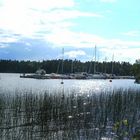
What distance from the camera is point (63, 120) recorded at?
2033 centimetres

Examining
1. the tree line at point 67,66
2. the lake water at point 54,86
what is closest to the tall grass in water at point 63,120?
the lake water at point 54,86

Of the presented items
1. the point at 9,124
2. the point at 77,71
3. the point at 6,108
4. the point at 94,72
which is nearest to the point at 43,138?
the point at 9,124

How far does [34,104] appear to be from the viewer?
2298 centimetres

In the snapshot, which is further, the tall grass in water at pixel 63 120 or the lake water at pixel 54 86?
the lake water at pixel 54 86

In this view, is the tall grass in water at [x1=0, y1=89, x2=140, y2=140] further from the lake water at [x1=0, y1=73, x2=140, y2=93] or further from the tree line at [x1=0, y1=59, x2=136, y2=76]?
the tree line at [x1=0, y1=59, x2=136, y2=76]

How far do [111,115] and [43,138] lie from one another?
7.16 metres

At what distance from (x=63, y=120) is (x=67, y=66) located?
11361cm

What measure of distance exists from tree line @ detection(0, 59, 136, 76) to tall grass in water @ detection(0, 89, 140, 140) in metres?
102

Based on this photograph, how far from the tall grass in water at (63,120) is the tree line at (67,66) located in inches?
4026

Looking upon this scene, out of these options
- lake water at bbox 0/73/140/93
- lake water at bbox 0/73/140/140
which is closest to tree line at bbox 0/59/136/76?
lake water at bbox 0/73/140/93

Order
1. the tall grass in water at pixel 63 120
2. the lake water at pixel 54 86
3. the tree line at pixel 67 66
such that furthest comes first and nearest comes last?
the tree line at pixel 67 66 < the lake water at pixel 54 86 < the tall grass in water at pixel 63 120

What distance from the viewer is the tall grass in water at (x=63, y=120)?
17609 mm

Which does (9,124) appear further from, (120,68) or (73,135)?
(120,68)

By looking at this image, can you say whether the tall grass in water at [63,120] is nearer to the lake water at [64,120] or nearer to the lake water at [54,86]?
the lake water at [64,120]
